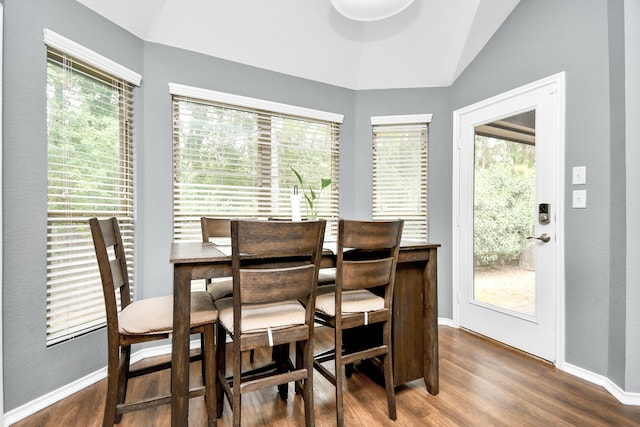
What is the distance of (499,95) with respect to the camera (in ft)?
8.98

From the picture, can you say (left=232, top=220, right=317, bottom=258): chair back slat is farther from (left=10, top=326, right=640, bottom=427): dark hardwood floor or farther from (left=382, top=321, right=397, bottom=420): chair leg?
(left=10, top=326, right=640, bottom=427): dark hardwood floor

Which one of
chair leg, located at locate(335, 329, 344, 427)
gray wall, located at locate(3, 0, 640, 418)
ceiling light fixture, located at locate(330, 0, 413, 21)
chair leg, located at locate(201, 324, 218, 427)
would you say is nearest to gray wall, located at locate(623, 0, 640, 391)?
gray wall, located at locate(3, 0, 640, 418)

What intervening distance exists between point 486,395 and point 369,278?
1.12 metres

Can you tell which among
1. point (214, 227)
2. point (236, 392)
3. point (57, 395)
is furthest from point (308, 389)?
point (57, 395)

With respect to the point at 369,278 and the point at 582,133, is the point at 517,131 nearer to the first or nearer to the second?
the point at 582,133

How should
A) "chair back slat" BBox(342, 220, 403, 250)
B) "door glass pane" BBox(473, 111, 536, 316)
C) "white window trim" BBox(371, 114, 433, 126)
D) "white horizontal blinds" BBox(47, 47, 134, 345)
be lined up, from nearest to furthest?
"chair back slat" BBox(342, 220, 403, 250), "white horizontal blinds" BBox(47, 47, 134, 345), "door glass pane" BBox(473, 111, 536, 316), "white window trim" BBox(371, 114, 433, 126)

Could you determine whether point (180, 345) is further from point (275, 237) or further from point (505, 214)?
point (505, 214)

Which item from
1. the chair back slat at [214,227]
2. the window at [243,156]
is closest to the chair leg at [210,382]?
the chair back slat at [214,227]

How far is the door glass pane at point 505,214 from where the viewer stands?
2.54 m

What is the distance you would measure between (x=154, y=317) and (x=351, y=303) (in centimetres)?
97

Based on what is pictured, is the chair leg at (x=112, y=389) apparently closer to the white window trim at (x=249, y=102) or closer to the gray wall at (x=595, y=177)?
the white window trim at (x=249, y=102)

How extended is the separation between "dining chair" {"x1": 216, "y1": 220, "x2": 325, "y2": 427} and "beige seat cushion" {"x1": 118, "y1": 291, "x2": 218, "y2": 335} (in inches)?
3.7

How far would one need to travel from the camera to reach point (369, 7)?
2014 mm

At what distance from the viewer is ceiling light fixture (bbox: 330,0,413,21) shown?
6.47 ft
